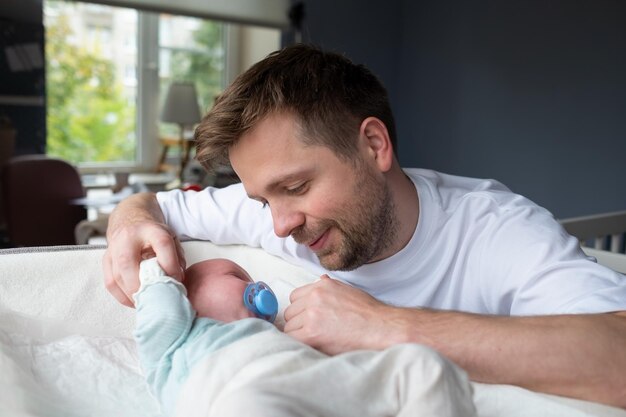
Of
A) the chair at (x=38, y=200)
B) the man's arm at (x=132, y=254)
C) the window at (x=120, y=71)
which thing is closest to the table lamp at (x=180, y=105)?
the window at (x=120, y=71)

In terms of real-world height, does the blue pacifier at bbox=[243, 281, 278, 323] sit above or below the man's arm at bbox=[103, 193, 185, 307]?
below

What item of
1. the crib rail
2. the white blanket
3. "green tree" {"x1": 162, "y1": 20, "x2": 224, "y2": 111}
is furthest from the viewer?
"green tree" {"x1": 162, "y1": 20, "x2": 224, "y2": 111}

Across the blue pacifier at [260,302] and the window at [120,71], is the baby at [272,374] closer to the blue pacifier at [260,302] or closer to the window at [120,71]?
the blue pacifier at [260,302]

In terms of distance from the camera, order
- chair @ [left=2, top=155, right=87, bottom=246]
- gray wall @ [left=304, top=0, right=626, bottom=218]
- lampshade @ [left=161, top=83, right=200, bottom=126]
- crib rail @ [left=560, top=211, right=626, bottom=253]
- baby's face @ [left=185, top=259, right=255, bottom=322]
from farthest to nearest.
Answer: lampshade @ [left=161, top=83, right=200, bottom=126] < gray wall @ [left=304, top=0, right=626, bottom=218] < chair @ [left=2, top=155, right=87, bottom=246] < crib rail @ [left=560, top=211, right=626, bottom=253] < baby's face @ [left=185, top=259, right=255, bottom=322]

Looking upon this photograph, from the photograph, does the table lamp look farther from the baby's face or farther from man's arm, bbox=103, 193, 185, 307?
the baby's face

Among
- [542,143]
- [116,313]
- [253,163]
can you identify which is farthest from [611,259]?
[542,143]

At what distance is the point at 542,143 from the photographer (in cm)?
348

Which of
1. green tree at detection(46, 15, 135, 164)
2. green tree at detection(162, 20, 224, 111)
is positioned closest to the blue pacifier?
green tree at detection(46, 15, 135, 164)

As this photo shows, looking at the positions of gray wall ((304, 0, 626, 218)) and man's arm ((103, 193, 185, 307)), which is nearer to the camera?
man's arm ((103, 193, 185, 307))

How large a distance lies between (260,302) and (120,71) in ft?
12.5

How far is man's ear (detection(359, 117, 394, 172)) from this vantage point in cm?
117

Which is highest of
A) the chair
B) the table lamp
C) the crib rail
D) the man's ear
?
the table lamp

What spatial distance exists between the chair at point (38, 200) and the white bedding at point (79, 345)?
1791mm

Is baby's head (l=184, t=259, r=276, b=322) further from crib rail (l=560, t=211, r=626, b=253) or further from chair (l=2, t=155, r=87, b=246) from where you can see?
chair (l=2, t=155, r=87, b=246)
